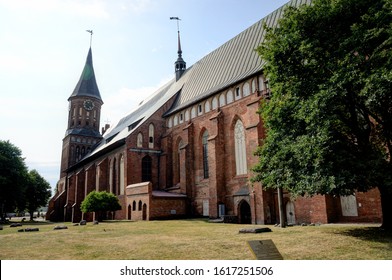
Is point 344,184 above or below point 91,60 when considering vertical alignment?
below

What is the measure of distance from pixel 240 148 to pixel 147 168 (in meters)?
12.1

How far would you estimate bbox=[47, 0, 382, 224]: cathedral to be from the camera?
21328 millimetres

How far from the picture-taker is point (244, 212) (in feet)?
79.6

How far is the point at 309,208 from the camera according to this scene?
19516 mm

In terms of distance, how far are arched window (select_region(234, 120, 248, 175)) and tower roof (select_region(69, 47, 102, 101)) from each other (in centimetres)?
3835

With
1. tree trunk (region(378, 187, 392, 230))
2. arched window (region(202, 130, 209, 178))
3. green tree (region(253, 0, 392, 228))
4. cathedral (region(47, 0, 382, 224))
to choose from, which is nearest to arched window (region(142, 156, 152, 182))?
cathedral (region(47, 0, 382, 224))

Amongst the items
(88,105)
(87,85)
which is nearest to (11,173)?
(88,105)

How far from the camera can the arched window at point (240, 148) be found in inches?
993

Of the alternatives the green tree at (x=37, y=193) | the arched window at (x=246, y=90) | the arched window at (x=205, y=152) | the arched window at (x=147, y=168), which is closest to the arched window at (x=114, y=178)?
the arched window at (x=147, y=168)

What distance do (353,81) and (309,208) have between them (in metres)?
10.8

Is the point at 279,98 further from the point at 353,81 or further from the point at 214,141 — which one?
the point at 214,141

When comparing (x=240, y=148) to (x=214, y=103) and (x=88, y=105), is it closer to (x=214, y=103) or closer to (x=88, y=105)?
(x=214, y=103)

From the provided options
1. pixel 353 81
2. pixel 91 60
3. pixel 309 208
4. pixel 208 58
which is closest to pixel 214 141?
pixel 309 208

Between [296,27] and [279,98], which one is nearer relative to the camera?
[296,27]
